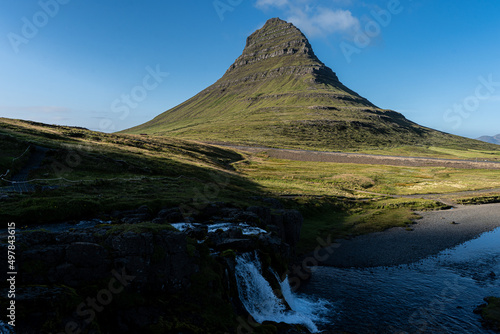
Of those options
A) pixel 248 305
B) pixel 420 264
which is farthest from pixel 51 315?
pixel 420 264

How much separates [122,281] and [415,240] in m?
53.4

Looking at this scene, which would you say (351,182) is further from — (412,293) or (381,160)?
(381,160)

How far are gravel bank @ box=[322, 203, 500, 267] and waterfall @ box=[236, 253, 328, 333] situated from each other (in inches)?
595

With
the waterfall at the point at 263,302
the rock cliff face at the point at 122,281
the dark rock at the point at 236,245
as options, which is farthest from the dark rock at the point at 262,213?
the rock cliff face at the point at 122,281

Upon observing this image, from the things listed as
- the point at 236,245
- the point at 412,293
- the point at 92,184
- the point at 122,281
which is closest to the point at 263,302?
the point at 236,245

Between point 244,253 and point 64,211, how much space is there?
23559 mm

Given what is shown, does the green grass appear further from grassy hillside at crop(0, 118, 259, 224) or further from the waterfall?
the waterfall

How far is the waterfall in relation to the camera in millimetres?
28672

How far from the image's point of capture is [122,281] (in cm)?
2180

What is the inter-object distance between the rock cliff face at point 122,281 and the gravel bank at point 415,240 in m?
27.6

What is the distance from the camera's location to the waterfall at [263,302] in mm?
28672

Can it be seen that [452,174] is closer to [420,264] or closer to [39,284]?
[420,264]

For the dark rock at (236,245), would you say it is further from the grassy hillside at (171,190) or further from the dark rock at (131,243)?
the grassy hillside at (171,190)

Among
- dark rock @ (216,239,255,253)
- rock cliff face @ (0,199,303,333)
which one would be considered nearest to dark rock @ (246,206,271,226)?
dark rock @ (216,239,255,253)
